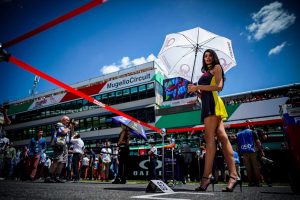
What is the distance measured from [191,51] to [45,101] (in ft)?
137

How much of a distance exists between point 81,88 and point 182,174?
33302mm

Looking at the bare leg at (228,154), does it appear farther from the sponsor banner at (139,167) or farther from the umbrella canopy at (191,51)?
the sponsor banner at (139,167)

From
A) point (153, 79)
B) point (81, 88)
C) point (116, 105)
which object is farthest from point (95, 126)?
point (153, 79)

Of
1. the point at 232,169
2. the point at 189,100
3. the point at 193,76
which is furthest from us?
the point at 189,100

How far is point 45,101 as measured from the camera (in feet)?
135

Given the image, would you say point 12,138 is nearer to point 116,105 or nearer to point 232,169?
point 116,105

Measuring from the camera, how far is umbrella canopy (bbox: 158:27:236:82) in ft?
15.8

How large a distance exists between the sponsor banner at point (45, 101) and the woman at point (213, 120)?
3937 cm

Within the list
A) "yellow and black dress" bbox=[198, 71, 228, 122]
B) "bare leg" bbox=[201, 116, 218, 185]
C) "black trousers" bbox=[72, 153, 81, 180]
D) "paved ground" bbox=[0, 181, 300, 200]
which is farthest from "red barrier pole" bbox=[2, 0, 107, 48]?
"black trousers" bbox=[72, 153, 81, 180]

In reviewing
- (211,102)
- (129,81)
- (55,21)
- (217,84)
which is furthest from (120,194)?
(129,81)

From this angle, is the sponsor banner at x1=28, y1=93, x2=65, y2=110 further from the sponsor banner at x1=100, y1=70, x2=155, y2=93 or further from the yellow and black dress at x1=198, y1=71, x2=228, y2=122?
the yellow and black dress at x1=198, y1=71, x2=228, y2=122

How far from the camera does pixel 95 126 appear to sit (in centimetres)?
3416

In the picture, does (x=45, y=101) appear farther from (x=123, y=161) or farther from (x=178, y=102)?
(x=123, y=161)

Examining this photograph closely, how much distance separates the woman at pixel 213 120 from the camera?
2809 millimetres
